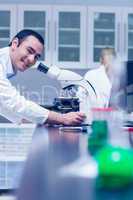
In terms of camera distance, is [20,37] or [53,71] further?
[20,37]

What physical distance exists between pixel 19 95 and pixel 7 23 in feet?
7.05

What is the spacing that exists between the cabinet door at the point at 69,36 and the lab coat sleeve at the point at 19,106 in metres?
2.00

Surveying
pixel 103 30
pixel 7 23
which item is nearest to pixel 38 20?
pixel 7 23

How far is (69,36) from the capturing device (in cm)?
411

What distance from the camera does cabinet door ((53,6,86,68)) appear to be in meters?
4.07

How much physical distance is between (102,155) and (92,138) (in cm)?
45

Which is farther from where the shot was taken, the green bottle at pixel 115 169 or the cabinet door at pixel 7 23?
the cabinet door at pixel 7 23

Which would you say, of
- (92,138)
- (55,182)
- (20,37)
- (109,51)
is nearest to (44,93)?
(109,51)

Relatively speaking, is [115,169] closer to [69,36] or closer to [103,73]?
[103,73]

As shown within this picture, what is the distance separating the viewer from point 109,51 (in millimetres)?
3857

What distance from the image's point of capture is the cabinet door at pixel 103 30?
4094 mm

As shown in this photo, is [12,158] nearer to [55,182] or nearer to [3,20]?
[3,20]

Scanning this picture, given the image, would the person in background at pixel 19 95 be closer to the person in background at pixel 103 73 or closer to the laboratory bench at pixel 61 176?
the laboratory bench at pixel 61 176

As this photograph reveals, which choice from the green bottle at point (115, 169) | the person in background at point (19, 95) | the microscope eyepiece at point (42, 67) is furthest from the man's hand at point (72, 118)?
the green bottle at point (115, 169)
